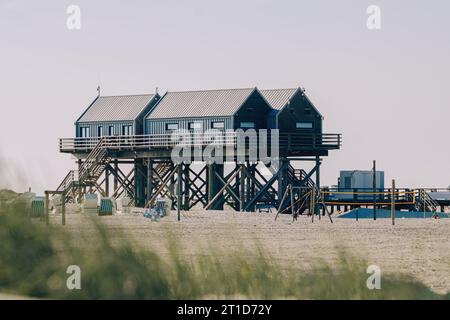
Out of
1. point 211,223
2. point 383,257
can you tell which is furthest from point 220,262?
point 211,223

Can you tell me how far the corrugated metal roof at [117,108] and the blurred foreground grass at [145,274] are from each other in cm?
4591

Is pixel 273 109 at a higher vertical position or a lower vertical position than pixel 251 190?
higher

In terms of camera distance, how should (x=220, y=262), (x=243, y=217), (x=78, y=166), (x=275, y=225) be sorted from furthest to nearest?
(x=78, y=166) < (x=243, y=217) < (x=275, y=225) < (x=220, y=262)

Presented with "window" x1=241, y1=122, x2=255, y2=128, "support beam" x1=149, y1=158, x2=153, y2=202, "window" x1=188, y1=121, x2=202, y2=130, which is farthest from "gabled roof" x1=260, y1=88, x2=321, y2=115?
"support beam" x1=149, y1=158, x2=153, y2=202

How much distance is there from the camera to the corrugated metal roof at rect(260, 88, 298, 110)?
201 feet

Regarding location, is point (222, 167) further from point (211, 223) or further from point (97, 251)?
point (97, 251)

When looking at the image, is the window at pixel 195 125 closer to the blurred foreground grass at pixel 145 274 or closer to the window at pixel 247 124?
the window at pixel 247 124

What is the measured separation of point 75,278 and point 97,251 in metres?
0.68

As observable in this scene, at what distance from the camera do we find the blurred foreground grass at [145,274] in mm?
17172

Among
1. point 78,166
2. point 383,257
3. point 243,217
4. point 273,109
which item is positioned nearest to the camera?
point 383,257

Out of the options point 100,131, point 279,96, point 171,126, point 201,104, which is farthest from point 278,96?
point 100,131

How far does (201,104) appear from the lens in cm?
6119

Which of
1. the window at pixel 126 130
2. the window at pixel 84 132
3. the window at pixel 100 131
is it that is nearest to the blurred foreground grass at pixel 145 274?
the window at pixel 126 130

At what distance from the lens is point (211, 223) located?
44.3 metres
